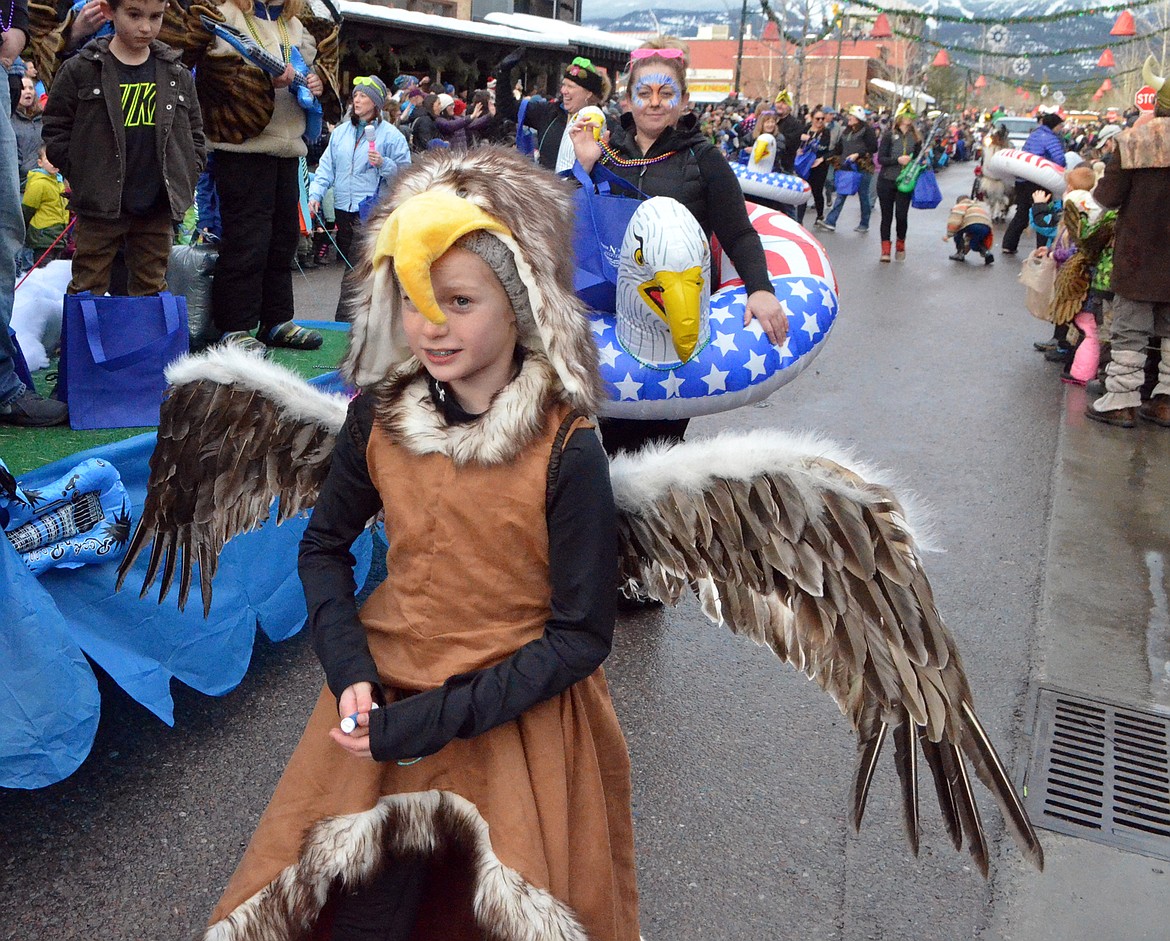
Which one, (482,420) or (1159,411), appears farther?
(1159,411)

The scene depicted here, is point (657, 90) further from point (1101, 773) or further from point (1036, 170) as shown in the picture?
point (1036, 170)

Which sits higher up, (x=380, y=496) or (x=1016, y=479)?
(x=380, y=496)

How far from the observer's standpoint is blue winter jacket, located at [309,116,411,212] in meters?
8.82

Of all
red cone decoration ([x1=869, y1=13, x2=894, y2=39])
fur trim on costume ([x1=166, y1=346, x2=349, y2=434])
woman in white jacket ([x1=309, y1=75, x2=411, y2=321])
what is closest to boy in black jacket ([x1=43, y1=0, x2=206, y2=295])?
fur trim on costume ([x1=166, y1=346, x2=349, y2=434])

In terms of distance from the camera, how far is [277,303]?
202 inches

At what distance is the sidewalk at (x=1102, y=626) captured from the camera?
8.52ft

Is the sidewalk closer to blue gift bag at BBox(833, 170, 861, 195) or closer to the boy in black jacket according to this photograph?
the boy in black jacket

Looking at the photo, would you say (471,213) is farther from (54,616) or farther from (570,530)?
(54,616)

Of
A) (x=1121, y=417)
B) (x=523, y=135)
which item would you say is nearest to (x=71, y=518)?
(x=1121, y=417)

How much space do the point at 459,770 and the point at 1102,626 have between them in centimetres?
329

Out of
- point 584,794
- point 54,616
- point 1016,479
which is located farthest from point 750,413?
point 584,794

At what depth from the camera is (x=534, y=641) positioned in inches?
65.3

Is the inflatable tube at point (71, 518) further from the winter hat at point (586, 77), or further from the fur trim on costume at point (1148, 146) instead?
the fur trim on costume at point (1148, 146)

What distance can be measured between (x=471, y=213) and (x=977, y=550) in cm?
383
